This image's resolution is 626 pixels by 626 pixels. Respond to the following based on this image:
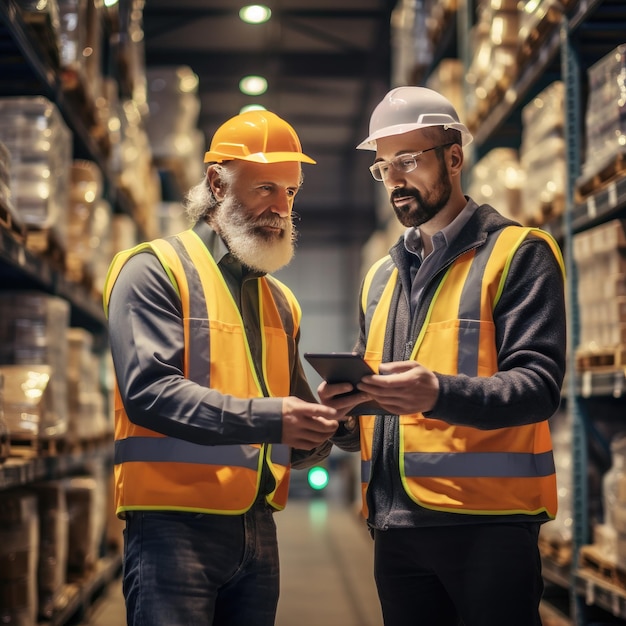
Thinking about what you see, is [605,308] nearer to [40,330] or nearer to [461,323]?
[461,323]

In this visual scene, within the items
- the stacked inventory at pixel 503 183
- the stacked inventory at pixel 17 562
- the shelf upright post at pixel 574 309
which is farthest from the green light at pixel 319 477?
the stacked inventory at pixel 17 562

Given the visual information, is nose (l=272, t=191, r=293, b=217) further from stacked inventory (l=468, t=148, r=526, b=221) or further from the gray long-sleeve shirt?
stacked inventory (l=468, t=148, r=526, b=221)

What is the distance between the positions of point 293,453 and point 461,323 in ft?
2.92

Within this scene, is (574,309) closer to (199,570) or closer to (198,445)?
(198,445)

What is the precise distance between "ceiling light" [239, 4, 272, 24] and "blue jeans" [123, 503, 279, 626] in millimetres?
11151

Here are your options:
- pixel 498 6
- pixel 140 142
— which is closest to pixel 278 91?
pixel 140 142

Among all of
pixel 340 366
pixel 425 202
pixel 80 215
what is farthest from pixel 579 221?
pixel 80 215

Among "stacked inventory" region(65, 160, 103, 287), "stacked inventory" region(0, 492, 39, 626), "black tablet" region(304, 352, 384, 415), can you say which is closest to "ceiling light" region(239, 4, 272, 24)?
"stacked inventory" region(65, 160, 103, 287)

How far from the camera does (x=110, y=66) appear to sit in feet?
27.5

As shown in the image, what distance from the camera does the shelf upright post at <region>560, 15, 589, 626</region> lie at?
519 cm

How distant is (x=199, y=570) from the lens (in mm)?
2789

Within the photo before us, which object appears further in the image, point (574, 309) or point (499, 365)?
point (574, 309)

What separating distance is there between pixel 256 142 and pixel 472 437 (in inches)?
49.0

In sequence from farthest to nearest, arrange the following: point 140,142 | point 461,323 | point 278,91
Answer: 1. point 278,91
2. point 140,142
3. point 461,323
